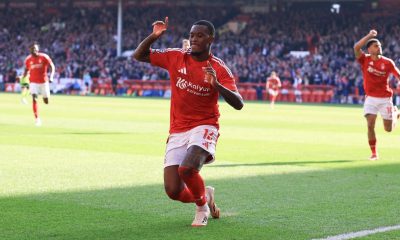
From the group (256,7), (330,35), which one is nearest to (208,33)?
(330,35)

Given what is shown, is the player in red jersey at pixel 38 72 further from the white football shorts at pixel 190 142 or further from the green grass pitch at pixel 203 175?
the white football shorts at pixel 190 142

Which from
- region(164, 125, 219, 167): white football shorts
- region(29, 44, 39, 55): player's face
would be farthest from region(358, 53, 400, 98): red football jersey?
region(29, 44, 39, 55): player's face

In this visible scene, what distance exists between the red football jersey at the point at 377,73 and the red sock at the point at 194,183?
8.50 metres

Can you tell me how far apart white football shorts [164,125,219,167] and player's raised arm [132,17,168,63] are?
88cm

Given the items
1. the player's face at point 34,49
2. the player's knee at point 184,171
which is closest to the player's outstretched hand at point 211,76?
the player's knee at point 184,171

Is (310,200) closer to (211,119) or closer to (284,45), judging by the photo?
(211,119)

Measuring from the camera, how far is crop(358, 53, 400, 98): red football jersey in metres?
16.7

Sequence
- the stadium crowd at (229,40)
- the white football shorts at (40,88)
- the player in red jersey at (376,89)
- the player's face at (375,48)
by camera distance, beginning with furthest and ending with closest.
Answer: the stadium crowd at (229,40) < the white football shorts at (40,88) < the player in red jersey at (376,89) < the player's face at (375,48)

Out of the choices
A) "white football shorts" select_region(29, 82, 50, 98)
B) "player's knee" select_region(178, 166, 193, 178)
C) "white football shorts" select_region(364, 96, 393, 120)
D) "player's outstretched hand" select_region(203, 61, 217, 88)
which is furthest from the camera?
"white football shorts" select_region(29, 82, 50, 98)

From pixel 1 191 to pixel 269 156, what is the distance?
22.3 ft

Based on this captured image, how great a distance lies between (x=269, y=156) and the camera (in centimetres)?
1672

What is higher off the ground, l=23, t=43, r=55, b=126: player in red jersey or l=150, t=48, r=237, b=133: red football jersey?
l=150, t=48, r=237, b=133: red football jersey

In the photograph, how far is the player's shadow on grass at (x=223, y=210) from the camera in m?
8.36

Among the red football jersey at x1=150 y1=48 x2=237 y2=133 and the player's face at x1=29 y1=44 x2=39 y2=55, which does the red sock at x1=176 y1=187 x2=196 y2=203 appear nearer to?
the red football jersey at x1=150 y1=48 x2=237 y2=133
